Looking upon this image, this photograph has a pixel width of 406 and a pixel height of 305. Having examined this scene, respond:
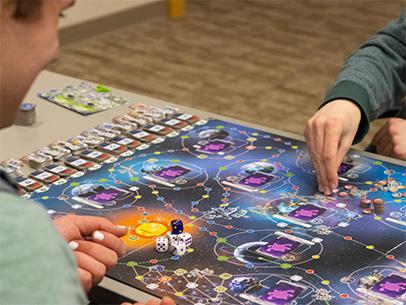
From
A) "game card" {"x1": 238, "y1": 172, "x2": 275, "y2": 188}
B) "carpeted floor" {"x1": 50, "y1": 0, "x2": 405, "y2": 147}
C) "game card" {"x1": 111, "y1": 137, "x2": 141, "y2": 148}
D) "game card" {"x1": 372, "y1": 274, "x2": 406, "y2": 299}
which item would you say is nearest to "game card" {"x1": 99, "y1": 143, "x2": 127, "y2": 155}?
"game card" {"x1": 111, "y1": 137, "x2": 141, "y2": 148}

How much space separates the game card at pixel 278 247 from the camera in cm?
149

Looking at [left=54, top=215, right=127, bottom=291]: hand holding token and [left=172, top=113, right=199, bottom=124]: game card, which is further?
[left=172, top=113, right=199, bottom=124]: game card

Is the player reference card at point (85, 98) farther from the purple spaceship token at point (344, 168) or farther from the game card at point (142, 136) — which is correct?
the purple spaceship token at point (344, 168)

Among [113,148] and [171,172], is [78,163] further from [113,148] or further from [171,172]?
[171,172]

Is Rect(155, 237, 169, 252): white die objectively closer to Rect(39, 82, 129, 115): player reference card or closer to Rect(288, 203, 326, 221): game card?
Rect(288, 203, 326, 221): game card

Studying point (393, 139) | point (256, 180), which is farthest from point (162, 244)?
point (393, 139)

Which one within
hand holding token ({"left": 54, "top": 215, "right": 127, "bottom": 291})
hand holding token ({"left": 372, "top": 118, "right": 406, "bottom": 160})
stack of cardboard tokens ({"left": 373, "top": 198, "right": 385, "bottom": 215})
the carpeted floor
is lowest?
the carpeted floor

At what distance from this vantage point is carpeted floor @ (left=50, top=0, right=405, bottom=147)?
15.1 feet

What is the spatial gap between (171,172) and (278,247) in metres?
0.37

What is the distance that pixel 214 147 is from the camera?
192cm

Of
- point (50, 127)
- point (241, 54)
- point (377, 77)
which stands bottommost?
point (241, 54)

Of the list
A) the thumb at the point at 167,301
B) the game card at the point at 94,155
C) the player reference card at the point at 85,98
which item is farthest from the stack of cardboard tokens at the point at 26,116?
the thumb at the point at 167,301

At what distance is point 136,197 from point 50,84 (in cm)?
72

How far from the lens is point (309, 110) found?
446 cm
